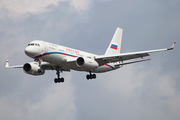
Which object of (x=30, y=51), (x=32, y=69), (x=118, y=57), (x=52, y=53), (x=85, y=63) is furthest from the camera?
(x=32, y=69)

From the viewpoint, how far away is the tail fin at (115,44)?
2073 inches

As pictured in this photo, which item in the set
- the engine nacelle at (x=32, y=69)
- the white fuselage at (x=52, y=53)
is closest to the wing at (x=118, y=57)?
the white fuselage at (x=52, y=53)

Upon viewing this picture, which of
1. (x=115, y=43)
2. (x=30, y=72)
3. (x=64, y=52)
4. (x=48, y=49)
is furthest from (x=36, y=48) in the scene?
(x=115, y=43)

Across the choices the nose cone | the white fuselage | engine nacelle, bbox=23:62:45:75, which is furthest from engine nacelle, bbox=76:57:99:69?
engine nacelle, bbox=23:62:45:75

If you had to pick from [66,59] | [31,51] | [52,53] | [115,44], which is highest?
[115,44]

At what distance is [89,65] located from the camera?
4200 centimetres

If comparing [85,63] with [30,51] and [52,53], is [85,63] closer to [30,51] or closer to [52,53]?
[52,53]

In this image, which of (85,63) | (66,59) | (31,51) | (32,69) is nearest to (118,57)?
(85,63)

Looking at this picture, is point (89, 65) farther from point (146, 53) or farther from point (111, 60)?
point (146, 53)

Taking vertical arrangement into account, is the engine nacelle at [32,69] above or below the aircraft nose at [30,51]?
below

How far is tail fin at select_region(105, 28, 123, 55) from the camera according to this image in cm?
5266

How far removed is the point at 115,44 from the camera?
177 feet

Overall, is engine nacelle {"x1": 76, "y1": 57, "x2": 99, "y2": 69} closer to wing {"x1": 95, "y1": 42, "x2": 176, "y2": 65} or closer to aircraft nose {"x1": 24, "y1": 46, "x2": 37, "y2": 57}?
wing {"x1": 95, "y1": 42, "x2": 176, "y2": 65}

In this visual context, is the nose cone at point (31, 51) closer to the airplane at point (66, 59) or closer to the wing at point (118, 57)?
the airplane at point (66, 59)
